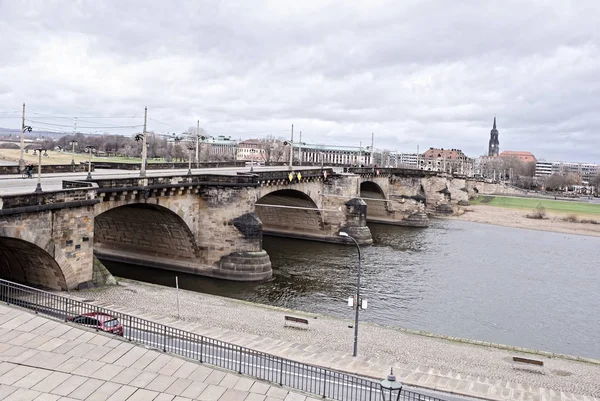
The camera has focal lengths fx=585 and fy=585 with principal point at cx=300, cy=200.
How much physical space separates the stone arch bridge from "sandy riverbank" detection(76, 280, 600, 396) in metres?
2.66

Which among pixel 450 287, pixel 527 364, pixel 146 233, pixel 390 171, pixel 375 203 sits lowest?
pixel 450 287

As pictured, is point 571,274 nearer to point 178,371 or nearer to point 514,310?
point 514,310

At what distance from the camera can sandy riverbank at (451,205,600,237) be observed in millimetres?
74062

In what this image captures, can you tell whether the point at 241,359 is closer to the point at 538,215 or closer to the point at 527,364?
the point at 527,364

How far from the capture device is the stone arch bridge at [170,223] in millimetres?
24266

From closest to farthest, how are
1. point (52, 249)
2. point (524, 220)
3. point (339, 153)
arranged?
point (52, 249), point (524, 220), point (339, 153)

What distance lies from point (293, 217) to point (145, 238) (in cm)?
2058

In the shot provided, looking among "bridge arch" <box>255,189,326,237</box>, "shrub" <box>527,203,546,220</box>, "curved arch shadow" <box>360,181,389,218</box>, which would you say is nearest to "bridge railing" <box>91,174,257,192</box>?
"bridge arch" <box>255,189,326,237</box>

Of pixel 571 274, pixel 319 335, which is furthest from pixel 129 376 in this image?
pixel 571 274

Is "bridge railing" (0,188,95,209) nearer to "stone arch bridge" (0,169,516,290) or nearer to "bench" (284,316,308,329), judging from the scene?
"stone arch bridge" (0,169,516,290)

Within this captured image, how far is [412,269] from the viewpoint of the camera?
4294cm

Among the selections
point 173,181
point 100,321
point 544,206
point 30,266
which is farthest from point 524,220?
point 100,321

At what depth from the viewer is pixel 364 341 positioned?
22.4m

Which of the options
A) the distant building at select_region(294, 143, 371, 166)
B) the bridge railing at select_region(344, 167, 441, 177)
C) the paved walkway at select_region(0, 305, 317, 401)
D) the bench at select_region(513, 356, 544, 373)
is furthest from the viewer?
the distant building at select_region(294, 143, 371, 166)
